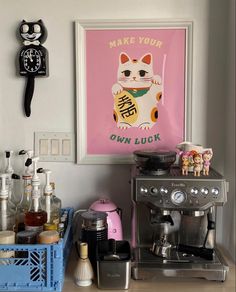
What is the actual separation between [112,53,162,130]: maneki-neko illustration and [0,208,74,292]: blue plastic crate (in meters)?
0.60

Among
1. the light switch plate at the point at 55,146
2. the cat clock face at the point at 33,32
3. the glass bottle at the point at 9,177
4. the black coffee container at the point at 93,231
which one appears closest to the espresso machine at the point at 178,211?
the black coffee container at the point at 93,231

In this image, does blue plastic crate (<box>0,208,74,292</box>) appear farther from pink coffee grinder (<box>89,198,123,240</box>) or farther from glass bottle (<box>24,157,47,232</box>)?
pink coffee grinder (<box>89,198,123,240</box>)

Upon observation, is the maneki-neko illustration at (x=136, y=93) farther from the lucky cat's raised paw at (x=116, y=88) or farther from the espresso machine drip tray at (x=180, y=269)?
the espresso machine drip tray at (x=180, y=269)

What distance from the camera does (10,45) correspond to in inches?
59.9

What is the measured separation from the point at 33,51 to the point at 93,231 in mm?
740

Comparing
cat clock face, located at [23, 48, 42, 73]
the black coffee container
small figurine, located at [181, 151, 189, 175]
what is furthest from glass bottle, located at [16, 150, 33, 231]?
small figurine, located at [181, 151, 189, 175]

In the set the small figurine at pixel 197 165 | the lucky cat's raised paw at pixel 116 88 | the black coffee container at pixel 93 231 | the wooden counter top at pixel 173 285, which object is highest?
the lucky cat's raised paw at pixel 116 88

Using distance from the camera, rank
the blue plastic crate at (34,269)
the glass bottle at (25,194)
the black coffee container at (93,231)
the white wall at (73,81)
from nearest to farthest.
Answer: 1. the blue plastic crate at (34,269)
2. the black coffee container at (93,231)
3. the glass bottle at (25,194)
4. the white wall at (73,81)

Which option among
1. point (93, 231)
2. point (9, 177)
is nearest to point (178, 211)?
point (93, 231)

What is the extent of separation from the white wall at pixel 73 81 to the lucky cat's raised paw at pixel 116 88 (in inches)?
6.5

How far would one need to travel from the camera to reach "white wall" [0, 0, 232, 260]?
149 cm

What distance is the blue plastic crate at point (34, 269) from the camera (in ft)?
3.72

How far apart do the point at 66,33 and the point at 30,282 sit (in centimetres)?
95

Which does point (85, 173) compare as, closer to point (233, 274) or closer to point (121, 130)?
point (121, 130)
